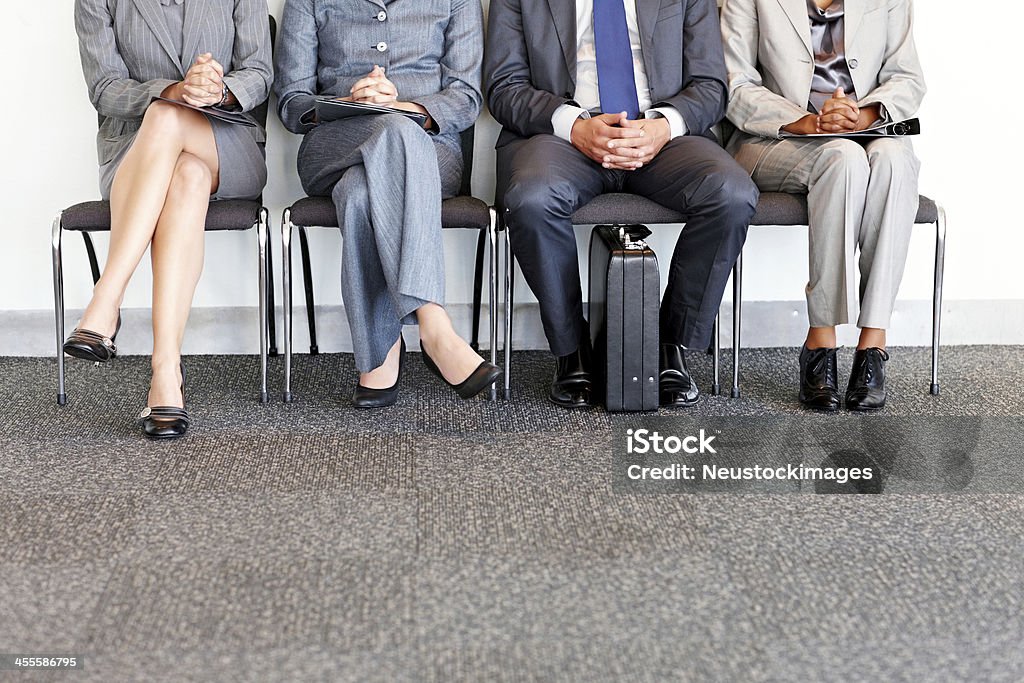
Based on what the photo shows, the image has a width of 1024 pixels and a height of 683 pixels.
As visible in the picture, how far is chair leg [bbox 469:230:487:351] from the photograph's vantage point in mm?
3104

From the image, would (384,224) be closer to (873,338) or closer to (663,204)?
(663,204)

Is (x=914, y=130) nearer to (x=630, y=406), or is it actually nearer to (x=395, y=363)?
(x=630, y=406)

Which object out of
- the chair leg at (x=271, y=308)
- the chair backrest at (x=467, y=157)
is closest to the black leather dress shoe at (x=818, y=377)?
the chair backrest at (x=467, y=157)

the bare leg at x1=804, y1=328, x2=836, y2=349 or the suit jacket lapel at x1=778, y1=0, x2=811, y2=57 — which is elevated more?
the suit jacket lapel at x1=778, y1=0, x2=811, y2=57

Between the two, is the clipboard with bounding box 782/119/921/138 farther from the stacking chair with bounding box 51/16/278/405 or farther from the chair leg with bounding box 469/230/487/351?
the stacking chair with bounding box 51/16/278/405

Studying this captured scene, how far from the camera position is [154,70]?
2.87 metres

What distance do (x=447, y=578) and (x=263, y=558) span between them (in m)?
0.33

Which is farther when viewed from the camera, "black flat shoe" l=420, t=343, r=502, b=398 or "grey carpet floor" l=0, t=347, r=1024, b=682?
Answer: "black flat shoe" l=420, t=343, r=502, b=398

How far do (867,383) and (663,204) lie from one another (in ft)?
2.30

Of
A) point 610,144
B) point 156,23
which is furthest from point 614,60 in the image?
point 156,23

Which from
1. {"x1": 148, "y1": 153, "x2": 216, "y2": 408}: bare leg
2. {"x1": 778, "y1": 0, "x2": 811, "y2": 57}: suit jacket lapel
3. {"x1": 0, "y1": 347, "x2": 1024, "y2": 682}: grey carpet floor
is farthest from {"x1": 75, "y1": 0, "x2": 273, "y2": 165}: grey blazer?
{"x1": 778, "y1": 0, "x2": 811, "y2": 57}: suit jacket lapel

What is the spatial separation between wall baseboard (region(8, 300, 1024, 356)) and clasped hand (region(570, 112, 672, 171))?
72cm

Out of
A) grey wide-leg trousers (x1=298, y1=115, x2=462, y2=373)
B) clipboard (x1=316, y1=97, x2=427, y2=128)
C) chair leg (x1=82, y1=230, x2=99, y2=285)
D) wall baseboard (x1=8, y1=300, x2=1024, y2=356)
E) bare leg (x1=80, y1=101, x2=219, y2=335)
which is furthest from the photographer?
wall baseboard (x1=8, y1=300, x2=1024, y2=356)

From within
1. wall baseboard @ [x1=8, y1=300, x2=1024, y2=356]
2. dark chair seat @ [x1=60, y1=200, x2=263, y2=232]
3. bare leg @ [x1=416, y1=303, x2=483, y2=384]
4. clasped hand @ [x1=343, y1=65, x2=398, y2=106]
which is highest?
clasped hand @ [x1=343, y1=65, x2=398, y2=106]
